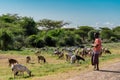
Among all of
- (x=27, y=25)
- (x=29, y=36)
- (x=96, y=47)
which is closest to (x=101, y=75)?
(x=96, y=47)

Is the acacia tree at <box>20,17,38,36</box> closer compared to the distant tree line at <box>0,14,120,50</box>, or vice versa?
the distant tree line at <box>0,14,120,50</box>

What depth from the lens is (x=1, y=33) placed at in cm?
5712

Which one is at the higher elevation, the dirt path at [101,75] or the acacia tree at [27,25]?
the acacia tree at [27,25]

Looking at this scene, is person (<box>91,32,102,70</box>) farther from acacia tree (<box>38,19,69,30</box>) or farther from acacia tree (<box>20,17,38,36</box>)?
acacia tree (<box>38,19,69,30</box>)

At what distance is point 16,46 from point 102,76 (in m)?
46.3

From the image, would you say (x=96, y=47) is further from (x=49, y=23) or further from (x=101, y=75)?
(x=49, y=23)

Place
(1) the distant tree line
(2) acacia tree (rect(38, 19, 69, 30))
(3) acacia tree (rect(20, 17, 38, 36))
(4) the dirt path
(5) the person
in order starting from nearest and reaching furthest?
1. (4) the dirt path
2. (5) the person
3. (1) the distant tree line
4. (3) acacia tree (rect(20, 17, 38, 36))
5. (2) acacia tree (rect(38, 19, 69, 30))

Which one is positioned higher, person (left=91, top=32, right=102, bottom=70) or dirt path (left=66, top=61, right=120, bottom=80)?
person (left=91, top=32, right=102, bottom=70)

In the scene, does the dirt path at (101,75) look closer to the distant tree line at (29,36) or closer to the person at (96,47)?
the person at (96,47)

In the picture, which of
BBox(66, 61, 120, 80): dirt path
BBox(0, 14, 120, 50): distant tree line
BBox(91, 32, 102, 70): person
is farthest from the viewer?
BBox(0, 14, 120, 50): distant tree line

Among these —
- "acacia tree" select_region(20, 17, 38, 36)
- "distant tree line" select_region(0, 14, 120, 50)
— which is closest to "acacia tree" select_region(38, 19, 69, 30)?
"distant tree line" select_region(0, 14, 120, 50)

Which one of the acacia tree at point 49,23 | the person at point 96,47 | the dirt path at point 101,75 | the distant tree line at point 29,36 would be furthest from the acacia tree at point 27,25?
the dirt path at point 101,75

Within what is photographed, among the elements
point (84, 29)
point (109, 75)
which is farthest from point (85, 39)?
point (109, 75)

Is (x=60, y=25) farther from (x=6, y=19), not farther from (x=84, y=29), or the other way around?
(x=6, y=19)
